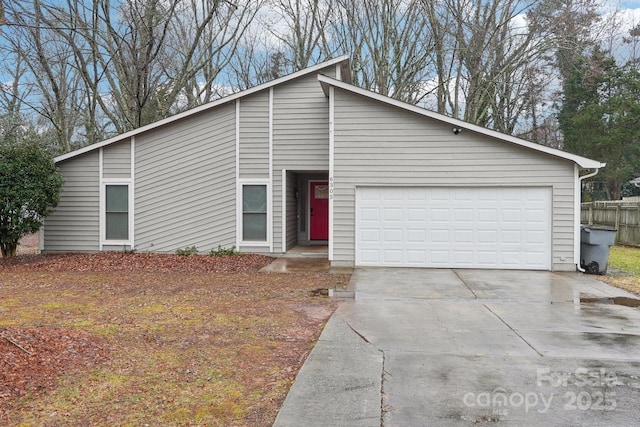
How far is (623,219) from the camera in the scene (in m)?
17.0

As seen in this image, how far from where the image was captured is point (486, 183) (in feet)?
34.9

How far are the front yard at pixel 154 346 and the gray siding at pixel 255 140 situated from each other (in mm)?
3981

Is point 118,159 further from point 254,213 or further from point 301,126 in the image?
point 301,126

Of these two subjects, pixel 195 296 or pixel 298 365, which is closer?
pixel 298 365

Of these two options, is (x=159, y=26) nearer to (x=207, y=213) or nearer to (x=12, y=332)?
(x=207, y=213)

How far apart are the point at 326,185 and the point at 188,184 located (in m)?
4.37

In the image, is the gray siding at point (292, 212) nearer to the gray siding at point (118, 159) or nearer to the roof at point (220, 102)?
the roof at point (220, 102)

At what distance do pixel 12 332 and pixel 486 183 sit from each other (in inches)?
372

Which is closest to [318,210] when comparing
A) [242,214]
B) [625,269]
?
[242,214]

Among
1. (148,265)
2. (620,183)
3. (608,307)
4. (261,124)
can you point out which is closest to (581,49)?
(620,183)

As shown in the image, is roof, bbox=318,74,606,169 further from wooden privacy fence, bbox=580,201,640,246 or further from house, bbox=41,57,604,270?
wooden privacy fence, bbox=580,201,640,246

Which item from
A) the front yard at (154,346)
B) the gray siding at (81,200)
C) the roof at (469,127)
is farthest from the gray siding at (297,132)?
the gray siding at (81,200)

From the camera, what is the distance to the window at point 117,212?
12.7 meters

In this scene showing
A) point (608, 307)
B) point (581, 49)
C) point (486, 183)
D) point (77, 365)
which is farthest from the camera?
point (581, 49)
